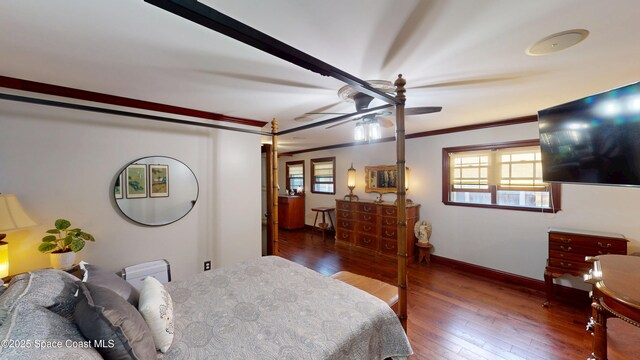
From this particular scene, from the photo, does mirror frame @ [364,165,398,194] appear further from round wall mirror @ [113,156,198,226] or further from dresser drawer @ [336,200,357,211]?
round wall mirror @ [113,156,198,226]

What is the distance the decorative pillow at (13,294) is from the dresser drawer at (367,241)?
4.15m

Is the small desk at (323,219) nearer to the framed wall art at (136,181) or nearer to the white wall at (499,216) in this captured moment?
the white wall at (499,216)

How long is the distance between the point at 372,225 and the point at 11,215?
432 centimetres

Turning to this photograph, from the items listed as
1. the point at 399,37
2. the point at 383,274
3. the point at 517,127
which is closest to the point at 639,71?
the point at 517,127

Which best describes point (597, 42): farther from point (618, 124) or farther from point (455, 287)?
point (455, 287)

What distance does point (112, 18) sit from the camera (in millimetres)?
1140

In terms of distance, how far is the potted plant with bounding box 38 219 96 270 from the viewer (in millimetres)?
1813

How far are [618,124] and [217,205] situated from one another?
365cm

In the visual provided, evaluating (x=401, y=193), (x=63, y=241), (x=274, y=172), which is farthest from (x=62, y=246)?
(x=401, y=193)

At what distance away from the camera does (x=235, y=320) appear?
1.33 meters

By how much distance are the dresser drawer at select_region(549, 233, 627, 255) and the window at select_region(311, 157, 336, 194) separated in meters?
3.97

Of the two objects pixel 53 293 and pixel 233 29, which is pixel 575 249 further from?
pixel 53 293

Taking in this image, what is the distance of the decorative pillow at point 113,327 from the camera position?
2.82 ft

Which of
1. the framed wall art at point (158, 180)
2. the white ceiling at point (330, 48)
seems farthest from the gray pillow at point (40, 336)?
the framed wall art at point (158, 180)
